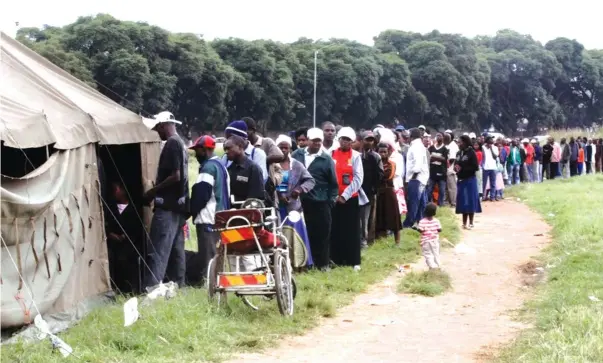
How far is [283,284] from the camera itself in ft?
23.4

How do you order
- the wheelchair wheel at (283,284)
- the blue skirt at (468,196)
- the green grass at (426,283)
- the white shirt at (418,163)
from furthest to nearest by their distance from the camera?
the blue skirt at (468,196) → the white shirt at (418,163) → the green grass at (426,283) → the wheelchair wheel at (283,284)

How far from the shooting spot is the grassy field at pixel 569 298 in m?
5.94

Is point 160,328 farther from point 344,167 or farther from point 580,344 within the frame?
point 344,167

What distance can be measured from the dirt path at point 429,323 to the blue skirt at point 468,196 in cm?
253

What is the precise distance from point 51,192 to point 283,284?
2025 millimetres

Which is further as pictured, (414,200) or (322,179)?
(414,200)

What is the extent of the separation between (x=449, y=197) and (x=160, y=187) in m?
11.1

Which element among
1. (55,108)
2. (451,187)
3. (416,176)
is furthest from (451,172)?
(55,108)

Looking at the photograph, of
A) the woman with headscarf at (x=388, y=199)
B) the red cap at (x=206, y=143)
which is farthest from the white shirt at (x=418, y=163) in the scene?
the red cap at (x=206, y=143)

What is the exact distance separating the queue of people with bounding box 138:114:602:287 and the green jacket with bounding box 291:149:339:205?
0.04 ft

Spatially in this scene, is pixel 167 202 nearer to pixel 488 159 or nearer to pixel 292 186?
pixel 292 186

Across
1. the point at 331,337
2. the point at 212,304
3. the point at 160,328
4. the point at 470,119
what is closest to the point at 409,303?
the point at 331,337

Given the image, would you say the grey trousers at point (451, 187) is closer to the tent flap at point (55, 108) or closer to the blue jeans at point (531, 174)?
the blue jeans at point (531, 174)

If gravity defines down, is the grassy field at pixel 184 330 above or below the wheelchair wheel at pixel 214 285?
below
